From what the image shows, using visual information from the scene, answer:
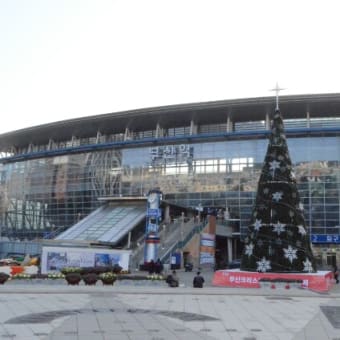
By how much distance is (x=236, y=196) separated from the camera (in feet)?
215

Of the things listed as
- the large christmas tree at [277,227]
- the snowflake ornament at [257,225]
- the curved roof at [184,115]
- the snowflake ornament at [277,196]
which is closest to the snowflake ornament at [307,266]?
the large christmas tree at [277,227]

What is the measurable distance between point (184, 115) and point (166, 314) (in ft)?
178

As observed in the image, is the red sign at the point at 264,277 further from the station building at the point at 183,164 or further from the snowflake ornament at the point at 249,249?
the station building at the point at 183,164

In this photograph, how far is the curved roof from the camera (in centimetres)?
6319

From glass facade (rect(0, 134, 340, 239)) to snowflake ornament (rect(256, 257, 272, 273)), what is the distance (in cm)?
3559

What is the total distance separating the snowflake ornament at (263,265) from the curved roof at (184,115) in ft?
122

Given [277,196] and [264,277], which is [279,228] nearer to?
[277,196]

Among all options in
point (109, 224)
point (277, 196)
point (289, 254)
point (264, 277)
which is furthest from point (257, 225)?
point (109, 224)

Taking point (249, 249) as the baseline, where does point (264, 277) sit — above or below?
below

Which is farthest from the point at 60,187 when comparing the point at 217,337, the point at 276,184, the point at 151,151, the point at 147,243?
the point at 217,337

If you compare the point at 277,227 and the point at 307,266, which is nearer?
the point at 307,266

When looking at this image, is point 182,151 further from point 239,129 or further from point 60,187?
point 60,187

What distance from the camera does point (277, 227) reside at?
27953mm

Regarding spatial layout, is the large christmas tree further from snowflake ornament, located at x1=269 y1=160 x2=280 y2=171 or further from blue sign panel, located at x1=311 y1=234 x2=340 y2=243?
blue sign panel, located at x1=311 y1=234 x2=340 y2=243
